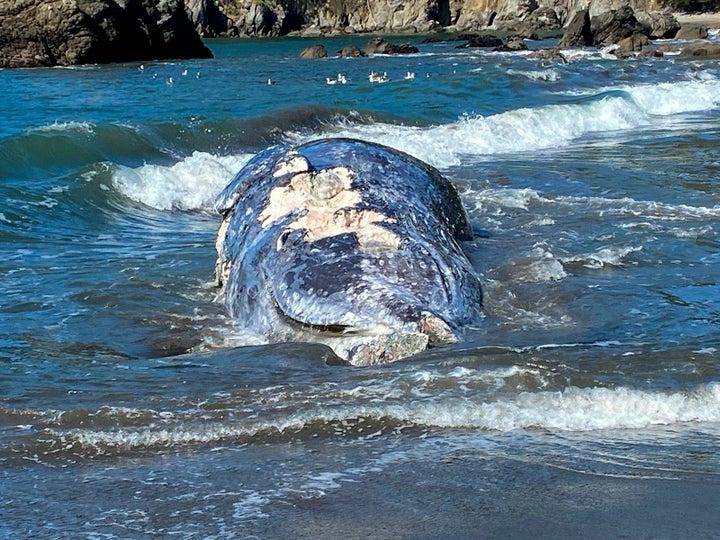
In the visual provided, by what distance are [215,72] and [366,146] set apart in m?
32.5

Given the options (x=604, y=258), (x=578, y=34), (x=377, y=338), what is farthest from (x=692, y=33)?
(x=377, y=338)

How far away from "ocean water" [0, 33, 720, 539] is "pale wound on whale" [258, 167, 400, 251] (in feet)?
2.25

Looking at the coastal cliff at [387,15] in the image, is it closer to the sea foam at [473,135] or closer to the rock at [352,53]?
the rock at [352,53]

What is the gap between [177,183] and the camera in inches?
463

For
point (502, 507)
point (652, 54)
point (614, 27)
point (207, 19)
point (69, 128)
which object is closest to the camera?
point (502, 507)

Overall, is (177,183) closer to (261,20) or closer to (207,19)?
(207,19)

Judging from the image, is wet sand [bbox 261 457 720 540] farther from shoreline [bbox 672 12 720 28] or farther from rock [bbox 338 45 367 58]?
shoreline [bbox 672 12 720 28]

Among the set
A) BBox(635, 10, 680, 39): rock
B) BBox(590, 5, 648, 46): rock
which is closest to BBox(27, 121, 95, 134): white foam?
BBox(590, 5, 648, 46): rock

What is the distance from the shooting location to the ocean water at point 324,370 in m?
3.69

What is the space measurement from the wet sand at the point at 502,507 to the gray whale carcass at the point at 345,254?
1388mm

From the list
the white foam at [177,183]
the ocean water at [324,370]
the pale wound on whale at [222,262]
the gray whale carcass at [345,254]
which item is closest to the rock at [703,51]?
the ocean water at [324,370]

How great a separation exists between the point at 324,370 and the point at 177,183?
7135mm

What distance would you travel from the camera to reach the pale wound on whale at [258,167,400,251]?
5762 millimetres

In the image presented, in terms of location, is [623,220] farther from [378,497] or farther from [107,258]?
[378,497]
